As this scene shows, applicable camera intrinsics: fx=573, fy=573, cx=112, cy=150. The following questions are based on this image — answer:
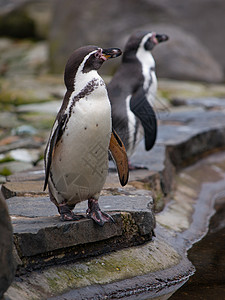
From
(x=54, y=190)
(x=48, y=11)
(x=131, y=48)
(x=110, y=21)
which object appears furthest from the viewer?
(x=48, y=11)

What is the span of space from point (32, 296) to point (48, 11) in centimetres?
1587

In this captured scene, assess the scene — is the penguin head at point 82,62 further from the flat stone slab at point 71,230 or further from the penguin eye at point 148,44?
the penguin eye at point 148,44

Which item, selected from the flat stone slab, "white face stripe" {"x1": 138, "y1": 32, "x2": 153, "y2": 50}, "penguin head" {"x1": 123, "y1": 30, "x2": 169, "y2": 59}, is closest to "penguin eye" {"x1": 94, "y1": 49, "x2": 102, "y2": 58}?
the flat stone slab

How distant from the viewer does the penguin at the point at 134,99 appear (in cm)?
507

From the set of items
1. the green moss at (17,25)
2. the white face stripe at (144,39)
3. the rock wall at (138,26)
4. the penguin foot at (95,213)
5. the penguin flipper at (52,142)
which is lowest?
the green moss at (17,25)

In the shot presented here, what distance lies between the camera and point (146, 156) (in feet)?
18.7

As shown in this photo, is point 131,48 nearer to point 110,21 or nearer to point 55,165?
point 55,165

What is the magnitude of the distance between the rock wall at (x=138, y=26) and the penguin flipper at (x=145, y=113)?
715 cm

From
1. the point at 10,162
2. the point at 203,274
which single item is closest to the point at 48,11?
the point at 10,162

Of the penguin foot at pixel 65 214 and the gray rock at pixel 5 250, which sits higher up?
the gray rock at pixel 5 250

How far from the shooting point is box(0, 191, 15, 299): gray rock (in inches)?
96.0

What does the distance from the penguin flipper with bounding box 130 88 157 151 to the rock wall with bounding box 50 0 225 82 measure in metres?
7.15

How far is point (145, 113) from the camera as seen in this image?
17.1 ft

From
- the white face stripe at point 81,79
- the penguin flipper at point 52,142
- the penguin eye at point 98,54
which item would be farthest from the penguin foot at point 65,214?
the penguin eye at point 98,54
